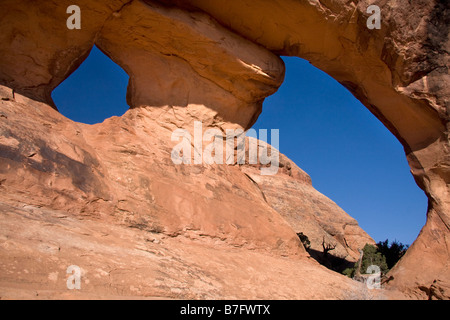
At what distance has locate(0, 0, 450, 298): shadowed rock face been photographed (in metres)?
5.25

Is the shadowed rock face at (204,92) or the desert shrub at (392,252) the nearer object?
the shadowed rock face at (204,92)

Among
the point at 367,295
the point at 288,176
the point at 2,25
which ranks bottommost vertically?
the point at 288,176

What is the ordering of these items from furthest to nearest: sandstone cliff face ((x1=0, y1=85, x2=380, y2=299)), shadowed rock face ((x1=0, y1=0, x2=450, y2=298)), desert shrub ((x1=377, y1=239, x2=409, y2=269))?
1. desert shrub ((x1=377, y1=239, x2=409, y2=269))
2. shadowed rock face ((x1=0, y1=0, x2=450, y2=298))
3. sandstone cliff face ((x1=0, y1=85, x2=380, y2=299))

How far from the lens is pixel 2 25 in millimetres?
5625

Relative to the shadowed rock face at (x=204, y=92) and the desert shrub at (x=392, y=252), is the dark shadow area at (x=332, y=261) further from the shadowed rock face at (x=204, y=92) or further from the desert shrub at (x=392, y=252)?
the shadowed rock face at (x=204, y=92)

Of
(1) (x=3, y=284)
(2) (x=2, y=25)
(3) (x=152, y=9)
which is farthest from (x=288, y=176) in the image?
(1) (x=3, y=284)

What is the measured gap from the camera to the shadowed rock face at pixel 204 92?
5.25m

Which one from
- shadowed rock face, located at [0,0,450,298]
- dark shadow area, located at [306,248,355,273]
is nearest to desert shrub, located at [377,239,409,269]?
dark shadow area, located at [306,248,355,273]

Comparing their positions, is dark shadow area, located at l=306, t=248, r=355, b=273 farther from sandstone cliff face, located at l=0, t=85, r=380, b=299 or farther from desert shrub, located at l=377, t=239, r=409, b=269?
sandstone cliff face, located at l=0, t=85, r=380, b=299

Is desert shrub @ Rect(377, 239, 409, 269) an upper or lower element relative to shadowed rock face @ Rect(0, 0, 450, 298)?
lower

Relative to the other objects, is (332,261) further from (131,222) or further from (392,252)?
(131,222)

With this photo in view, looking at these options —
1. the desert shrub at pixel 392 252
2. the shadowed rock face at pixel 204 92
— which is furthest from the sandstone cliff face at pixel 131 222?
the desert shrub at pixel 392 252

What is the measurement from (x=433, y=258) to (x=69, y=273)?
6.44 m

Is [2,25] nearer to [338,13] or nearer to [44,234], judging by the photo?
[44,234]
